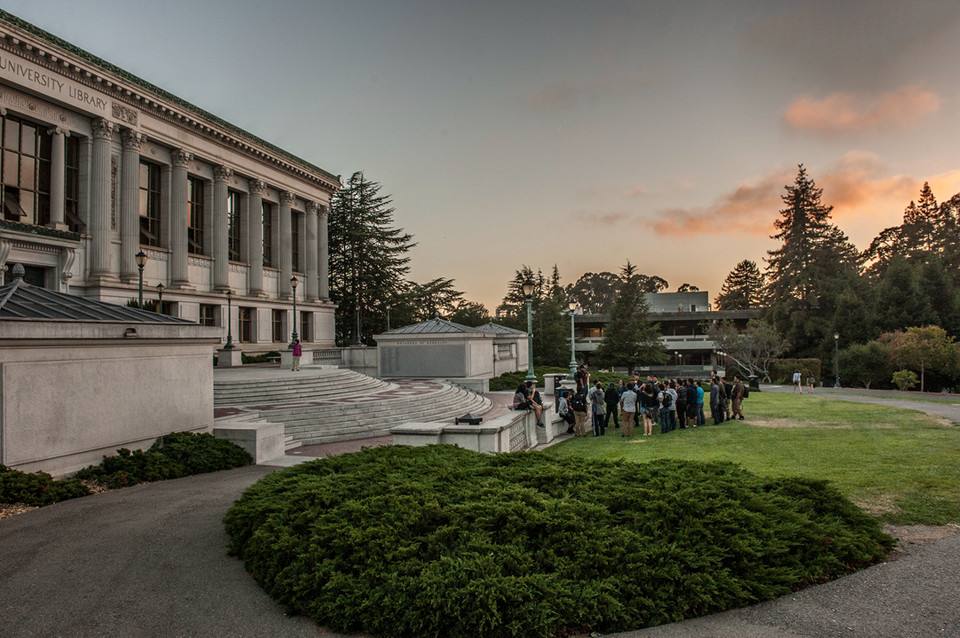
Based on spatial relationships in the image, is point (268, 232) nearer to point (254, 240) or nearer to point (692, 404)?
point (254, 240)

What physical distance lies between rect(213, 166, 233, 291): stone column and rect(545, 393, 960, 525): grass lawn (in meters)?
30.1

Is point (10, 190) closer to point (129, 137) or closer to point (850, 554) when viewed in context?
point (129, 137)

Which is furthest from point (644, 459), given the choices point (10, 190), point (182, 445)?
point (10, 190)

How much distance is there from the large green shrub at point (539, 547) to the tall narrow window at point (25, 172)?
1129 inches

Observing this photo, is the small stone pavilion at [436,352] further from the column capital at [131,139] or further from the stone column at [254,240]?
the column capital at [131,139]

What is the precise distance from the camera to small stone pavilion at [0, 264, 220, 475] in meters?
9.50

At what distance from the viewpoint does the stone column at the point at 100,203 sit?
29.9 meters

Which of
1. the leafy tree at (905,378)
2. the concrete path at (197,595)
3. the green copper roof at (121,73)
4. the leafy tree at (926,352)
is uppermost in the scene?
the green copper roof at (121,73)

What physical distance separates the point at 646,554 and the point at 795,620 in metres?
1.28

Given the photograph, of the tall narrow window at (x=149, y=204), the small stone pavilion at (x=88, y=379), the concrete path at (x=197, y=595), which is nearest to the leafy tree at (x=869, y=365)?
the concrete path at (x=197, y=595)

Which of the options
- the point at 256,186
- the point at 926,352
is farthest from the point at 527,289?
→ the point at 926,352

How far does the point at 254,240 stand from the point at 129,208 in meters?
10.9

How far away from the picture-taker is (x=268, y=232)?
45812mm

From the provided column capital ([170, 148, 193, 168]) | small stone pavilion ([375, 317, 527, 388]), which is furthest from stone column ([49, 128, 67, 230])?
small stone pavilion ([375, 317, 527, 388])
